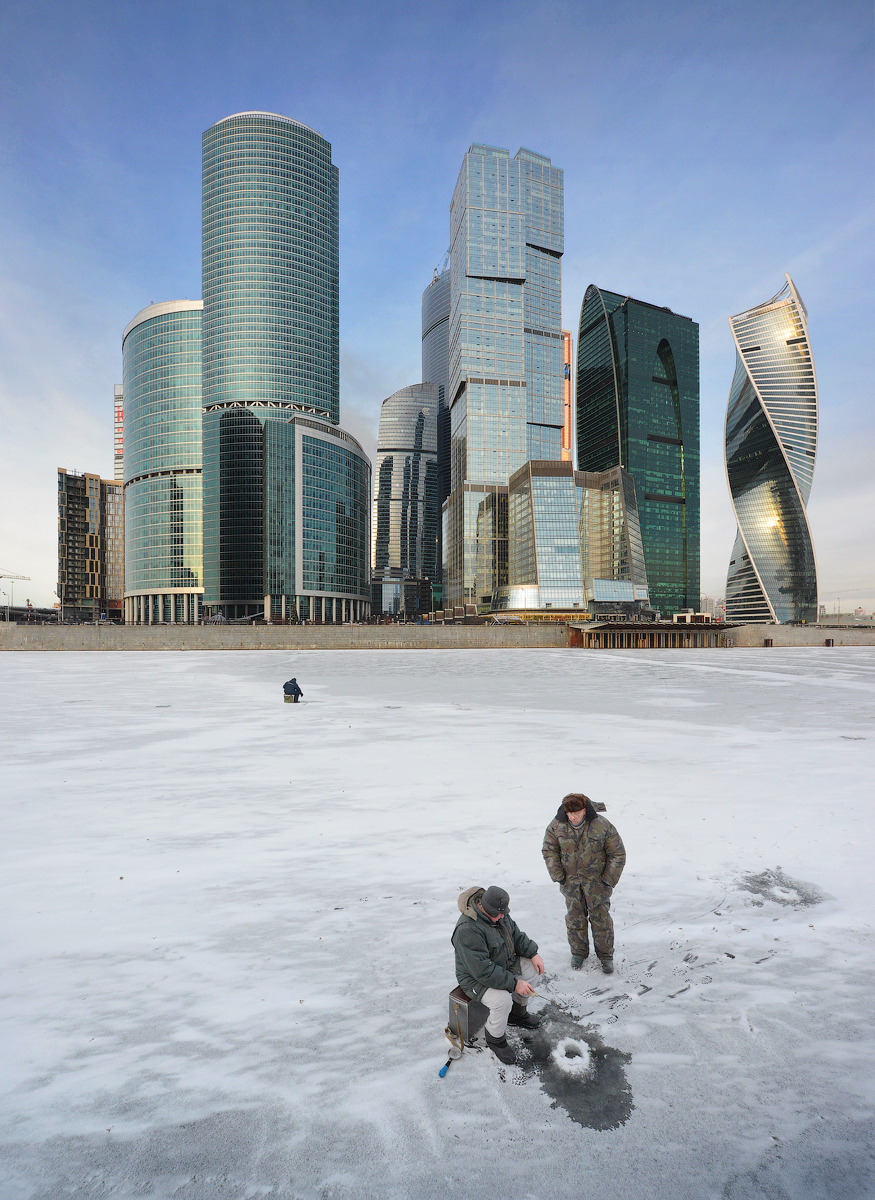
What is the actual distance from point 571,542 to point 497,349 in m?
88.4

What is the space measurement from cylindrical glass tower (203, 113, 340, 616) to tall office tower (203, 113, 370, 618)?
26 cm

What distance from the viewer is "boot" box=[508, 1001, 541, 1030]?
4.61m

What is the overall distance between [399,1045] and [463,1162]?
1031 mm

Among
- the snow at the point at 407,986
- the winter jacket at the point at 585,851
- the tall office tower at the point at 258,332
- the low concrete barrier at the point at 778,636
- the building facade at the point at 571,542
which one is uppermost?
the tall office tower at the point at 258,332

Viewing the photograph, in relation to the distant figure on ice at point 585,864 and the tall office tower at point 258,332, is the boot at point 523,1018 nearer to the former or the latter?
the distant figure on ice at point 585,864

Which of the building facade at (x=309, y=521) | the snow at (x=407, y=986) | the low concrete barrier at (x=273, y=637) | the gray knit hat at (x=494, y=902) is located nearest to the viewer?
the snow at (x=407, y=986)

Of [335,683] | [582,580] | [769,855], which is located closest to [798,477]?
[582,580]

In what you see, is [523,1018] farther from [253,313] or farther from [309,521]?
[253,313]

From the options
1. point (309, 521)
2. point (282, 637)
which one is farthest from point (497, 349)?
point (282, 637)

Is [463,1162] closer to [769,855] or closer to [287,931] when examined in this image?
[287,931]

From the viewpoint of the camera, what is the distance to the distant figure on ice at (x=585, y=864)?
196 inches

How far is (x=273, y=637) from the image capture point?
71438 mm

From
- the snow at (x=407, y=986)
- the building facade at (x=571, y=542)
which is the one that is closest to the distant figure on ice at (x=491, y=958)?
the snow at (x=407, y=986)

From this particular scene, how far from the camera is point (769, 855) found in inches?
313
